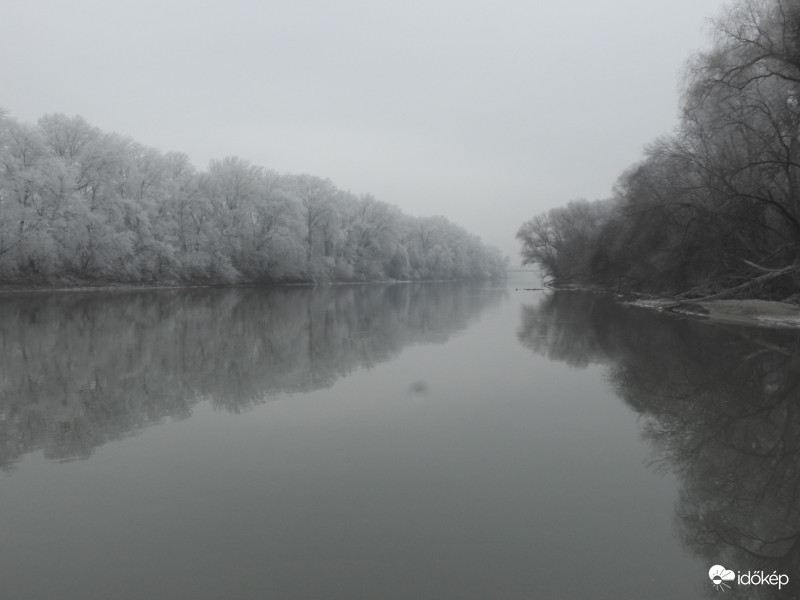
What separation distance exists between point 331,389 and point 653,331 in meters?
13.1

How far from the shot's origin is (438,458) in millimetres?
5977

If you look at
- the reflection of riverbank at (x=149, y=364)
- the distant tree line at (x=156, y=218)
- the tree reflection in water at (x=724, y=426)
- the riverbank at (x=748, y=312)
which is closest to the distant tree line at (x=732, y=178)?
the riverbank at (x=748, y=312)

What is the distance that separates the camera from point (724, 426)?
711 cm

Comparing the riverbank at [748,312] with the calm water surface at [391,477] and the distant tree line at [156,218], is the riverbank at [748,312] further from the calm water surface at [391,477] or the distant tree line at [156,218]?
the distant tree line at [156,218]

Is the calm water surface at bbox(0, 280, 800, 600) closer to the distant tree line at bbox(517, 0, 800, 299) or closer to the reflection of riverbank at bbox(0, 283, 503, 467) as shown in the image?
the reflection of riverbank at bbox(0, 283, 503, 467)

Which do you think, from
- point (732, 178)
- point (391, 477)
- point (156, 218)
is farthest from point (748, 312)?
point (156, 218)

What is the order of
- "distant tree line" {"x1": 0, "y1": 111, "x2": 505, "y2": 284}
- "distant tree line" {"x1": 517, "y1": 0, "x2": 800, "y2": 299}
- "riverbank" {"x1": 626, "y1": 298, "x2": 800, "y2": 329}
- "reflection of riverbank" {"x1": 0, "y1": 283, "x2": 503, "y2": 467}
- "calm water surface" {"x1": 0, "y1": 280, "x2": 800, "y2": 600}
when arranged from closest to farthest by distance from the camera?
1. "calm water surface" {"x1": 0, "y1": 280, "x2": 800, "y2": 600}
2. "reflection of riverbank" {"x1": 0, "y1": 283, "x2": 503, "y2": 467}
3. "riverbank" {"x1": 626, "y1": 298, "x2": 800, "y2": 329}
4. "distant tree line" {"x1": 517, "y1": 0, "x2": 800, "y2": 299}
5. "distant tree line" {"x1": 0, "y1": 111, "x2": 505, "y2": 284}

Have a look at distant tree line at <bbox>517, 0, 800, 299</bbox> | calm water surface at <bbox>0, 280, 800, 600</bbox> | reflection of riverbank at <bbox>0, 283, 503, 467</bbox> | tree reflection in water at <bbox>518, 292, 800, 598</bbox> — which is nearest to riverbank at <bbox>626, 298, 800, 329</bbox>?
distant tree line at <bbox>517, 0, 800, 299</bbox>

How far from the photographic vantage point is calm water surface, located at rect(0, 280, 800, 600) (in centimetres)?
369

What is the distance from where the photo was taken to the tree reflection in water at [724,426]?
4.28 metres

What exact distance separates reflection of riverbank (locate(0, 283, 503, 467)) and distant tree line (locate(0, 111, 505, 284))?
793 inches

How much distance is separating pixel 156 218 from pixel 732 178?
45.5m

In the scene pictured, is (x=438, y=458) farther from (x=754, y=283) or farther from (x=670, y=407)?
(x=754, y=283)

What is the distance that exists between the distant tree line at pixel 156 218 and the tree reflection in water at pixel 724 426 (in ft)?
122
